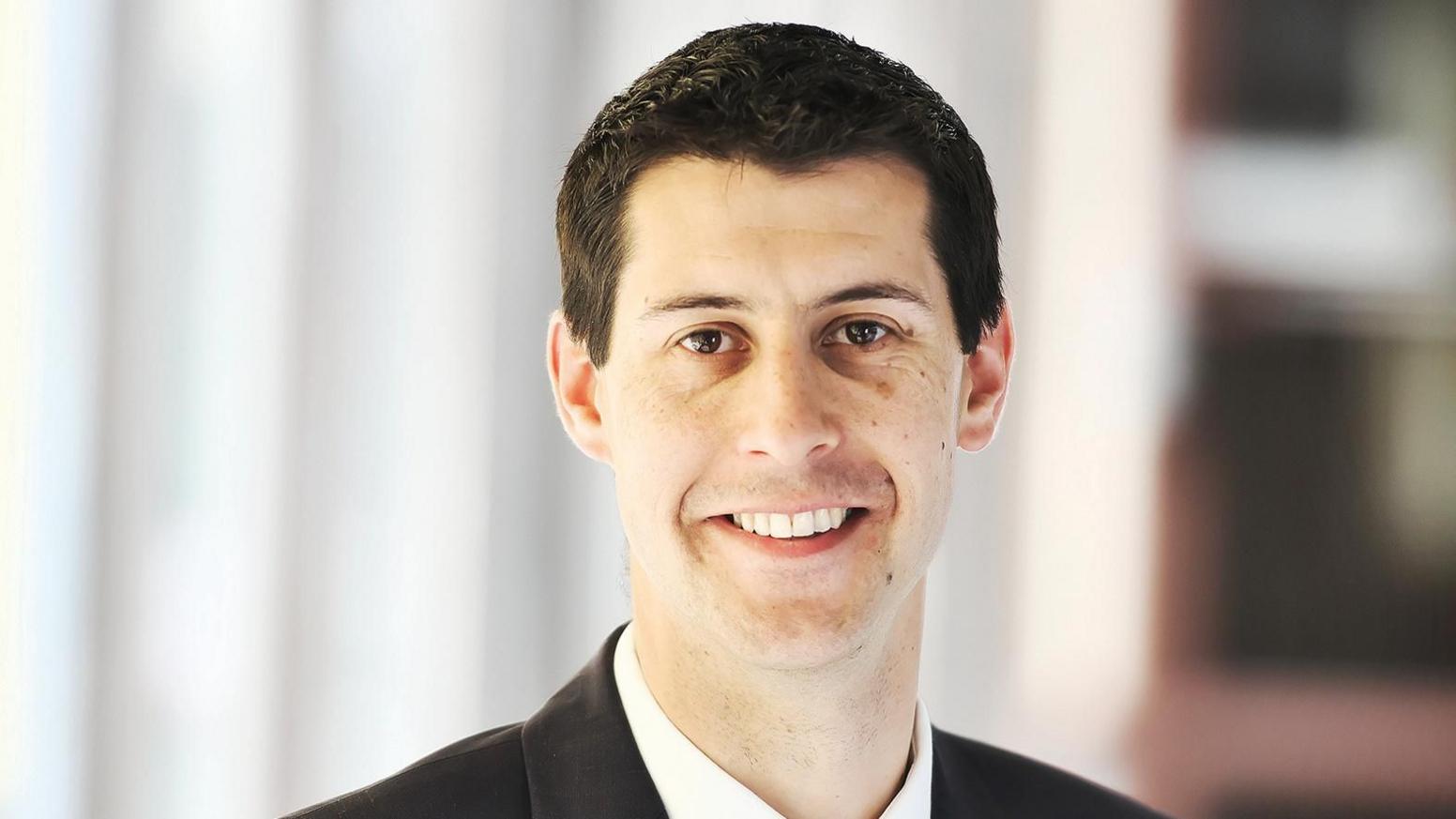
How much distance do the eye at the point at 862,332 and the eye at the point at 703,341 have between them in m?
0.14

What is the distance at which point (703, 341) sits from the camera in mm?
1716

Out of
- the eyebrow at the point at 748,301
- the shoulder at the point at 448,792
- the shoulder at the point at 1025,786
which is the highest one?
the eyebrow at the point at 748,301

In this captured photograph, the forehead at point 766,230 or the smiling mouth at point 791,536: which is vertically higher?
the forehead at point 766,230

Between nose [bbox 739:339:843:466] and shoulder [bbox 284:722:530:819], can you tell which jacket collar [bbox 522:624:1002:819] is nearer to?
shoulder [bbox 284:722:530:819]

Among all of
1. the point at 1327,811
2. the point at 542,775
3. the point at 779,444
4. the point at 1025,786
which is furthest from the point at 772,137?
the point at 1327,811

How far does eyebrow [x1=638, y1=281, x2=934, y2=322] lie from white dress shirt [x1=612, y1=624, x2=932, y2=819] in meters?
0.44

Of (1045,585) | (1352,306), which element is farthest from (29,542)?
(1352,306)

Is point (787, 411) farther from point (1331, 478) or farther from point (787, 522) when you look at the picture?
point (1331, 478)

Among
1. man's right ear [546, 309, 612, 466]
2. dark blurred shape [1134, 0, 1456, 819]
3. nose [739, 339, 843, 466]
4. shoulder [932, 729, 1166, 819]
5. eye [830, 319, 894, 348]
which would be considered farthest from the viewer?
dark blurred shape [1134, 0, 1456, 819]

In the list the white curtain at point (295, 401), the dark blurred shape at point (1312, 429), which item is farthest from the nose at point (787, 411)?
the dark blurred shape at point (1312, 429)

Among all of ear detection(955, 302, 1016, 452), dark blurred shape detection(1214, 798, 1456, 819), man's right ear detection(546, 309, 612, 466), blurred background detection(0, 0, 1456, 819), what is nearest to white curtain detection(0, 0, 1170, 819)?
blurred background detection(0, 0, 1456, 819)

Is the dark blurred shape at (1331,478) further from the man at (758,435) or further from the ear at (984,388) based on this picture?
the man at (758,435)

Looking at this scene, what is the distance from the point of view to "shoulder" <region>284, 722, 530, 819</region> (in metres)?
1.70

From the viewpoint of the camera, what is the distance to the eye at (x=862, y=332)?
173cm
